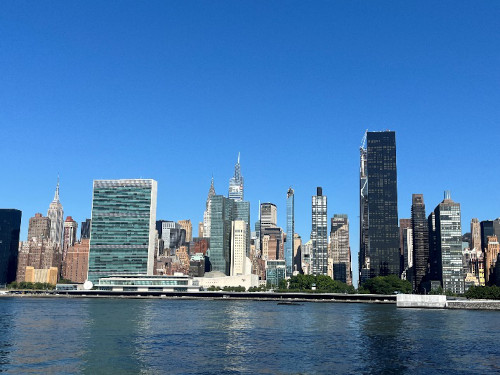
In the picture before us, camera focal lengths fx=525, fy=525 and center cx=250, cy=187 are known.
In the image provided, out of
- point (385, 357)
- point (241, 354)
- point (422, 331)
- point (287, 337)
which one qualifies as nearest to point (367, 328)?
point (422, 331)

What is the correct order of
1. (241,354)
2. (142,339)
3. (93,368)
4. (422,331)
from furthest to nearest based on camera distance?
1. (422,331)
2. (142,339)
3. (241,354)
4. (93,368)

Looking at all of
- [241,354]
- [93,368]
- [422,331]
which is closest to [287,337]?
[241,354]

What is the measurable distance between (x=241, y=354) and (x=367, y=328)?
56.6m

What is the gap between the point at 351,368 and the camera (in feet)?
233

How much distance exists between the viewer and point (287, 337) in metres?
106

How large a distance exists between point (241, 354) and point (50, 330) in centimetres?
5072

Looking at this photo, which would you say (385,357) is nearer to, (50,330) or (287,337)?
(287,337)

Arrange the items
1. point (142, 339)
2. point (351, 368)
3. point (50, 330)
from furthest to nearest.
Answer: point (50, 330)
point (142, 339)
point (351, 368)

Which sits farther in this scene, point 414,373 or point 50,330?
point 50,330

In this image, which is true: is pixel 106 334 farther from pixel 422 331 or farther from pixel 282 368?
pixel 422 331

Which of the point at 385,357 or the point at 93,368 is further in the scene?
the point at 385,357

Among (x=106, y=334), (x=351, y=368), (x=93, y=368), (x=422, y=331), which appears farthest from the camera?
(x=422, y=331)

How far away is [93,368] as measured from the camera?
66.1 meters

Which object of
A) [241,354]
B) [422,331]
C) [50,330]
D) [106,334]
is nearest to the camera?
[241,354]
